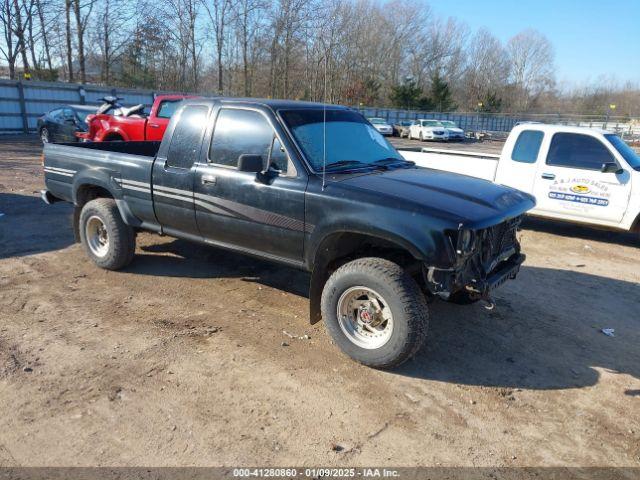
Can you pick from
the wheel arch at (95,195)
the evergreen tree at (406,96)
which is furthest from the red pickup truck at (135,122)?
the evergreen tree at (406,96)

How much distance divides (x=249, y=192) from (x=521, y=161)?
5851 millimetres

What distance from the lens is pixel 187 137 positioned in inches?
194

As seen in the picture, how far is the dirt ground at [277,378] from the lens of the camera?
2984 mm

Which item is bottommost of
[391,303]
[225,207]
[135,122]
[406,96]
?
[391,303]

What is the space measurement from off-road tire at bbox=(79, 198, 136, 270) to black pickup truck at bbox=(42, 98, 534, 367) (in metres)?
0.02

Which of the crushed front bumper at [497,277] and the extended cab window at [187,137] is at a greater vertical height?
the extended cab window at [187,137]

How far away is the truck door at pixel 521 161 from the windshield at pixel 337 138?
13.8 ft

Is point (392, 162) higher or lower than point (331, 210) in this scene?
higher

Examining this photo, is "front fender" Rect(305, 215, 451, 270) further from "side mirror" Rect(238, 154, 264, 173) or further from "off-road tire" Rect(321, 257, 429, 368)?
"side mirror" Rect(238, 154, 264, 173)

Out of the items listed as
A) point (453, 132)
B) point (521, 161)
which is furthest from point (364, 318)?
point (453, 132)

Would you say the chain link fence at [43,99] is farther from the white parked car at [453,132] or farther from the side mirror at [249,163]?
the side mirror at [249,163]

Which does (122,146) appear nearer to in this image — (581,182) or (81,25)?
(581,182)

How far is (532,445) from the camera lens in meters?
3.08

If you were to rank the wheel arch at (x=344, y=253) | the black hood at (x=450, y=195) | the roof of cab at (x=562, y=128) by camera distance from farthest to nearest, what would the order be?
the roof of cab at (x=562, y=128) → the wheel arch at (x=344, y=253) → the black hood at (x=450, y=195)
